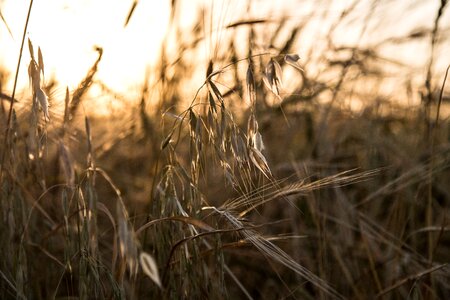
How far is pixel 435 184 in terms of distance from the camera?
1.56 metres

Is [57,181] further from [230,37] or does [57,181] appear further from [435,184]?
[435,184]

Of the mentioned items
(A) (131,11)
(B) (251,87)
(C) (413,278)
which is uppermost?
(A) (131,11)

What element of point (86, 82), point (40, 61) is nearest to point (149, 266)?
point (40, 61)

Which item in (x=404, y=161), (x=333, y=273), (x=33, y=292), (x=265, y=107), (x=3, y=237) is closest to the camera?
(x=3, y=237)

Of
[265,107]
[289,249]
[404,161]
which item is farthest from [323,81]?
[289,249]

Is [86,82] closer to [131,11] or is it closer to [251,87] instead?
[131,11]

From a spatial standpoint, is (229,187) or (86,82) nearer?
(86,82)

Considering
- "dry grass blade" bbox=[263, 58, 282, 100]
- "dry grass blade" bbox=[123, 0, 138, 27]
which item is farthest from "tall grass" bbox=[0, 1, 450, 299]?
"dry grass blade" bbox=[123, 0, 138, 27]

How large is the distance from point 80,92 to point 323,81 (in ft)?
2.46

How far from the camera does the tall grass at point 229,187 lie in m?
0.71

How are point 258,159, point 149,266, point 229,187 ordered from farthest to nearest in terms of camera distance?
point 229,187 → point 258,159 → point 149,266

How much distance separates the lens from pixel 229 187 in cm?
135

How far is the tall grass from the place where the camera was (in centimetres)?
71

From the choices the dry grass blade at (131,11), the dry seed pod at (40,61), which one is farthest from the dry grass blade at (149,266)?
→ the dry grass blade at (131,11)
